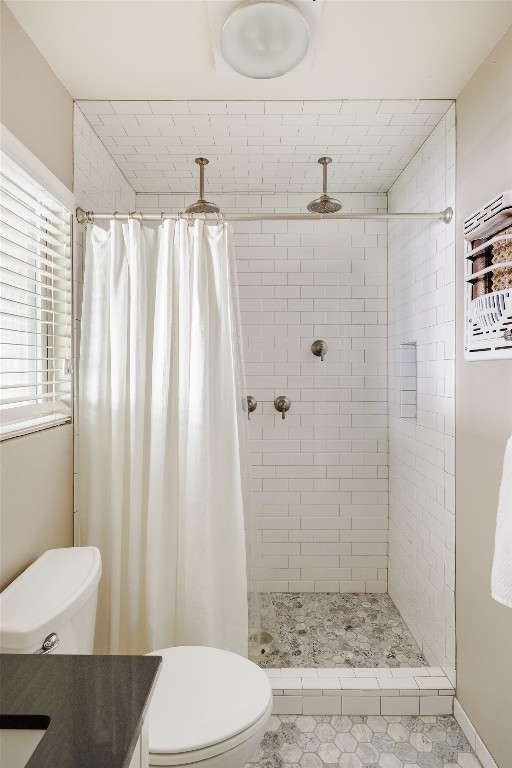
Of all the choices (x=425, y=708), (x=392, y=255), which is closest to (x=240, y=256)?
(x=392, y=255)

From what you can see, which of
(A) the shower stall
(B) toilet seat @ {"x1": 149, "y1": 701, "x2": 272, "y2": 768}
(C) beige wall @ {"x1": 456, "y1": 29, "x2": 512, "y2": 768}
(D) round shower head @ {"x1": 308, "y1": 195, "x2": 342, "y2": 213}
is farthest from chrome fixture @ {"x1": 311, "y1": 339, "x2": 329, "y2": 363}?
(B) toilet seat @ {"x1": 149, "y1": 701, "x2": 272, "y2": 768}

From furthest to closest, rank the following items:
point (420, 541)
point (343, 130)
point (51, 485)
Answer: point (420, 541) < point (343, 130) < point (51, 485)

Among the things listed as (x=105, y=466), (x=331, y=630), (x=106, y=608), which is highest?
(x=105, y=466)

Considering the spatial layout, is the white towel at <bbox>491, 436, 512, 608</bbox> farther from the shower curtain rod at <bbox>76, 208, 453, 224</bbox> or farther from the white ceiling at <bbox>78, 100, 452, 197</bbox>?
the white ceiling at <bbox>78, 100, 452, 197</bbox>

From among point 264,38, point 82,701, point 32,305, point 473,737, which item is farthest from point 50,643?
point 264,38

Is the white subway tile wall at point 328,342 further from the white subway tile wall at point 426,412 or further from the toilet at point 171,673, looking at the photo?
the toilet at point 171,673

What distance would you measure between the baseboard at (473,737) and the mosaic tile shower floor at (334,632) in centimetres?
34

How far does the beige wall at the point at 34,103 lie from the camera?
4.78 ft

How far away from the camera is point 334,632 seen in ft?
8.34

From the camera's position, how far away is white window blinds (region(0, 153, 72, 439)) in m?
1.51

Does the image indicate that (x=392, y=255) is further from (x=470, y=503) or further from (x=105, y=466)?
(x=105, y=466)

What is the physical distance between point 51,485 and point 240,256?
1.84 m

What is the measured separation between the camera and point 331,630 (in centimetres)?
256

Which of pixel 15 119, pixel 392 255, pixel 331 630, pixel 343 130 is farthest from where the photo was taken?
pixel 392 255
